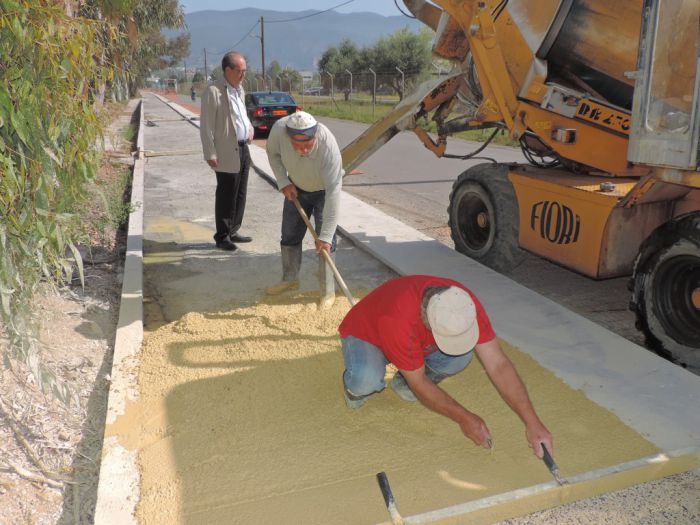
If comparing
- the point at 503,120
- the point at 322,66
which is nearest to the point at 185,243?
the point at 503,120

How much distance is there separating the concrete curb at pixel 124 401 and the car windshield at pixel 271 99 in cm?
1440

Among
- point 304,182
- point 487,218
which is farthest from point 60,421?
point 487,218

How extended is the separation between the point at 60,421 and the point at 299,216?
8.28ft

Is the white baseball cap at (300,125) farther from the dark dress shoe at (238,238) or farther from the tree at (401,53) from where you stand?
the tree at (401,53)

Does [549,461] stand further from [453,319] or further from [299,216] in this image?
[299,216]

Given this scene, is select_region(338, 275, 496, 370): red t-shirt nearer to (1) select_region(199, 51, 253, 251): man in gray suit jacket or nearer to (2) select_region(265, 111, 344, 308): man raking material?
(2) select_region(265, 111, 344, 308): man raking material

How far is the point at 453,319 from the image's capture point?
8.68 ft

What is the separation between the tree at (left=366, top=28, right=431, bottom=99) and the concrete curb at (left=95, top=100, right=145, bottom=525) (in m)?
45.5

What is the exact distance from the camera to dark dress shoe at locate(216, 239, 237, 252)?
666cm

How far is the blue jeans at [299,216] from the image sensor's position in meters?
5.14

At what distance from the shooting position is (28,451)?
10.3 feet

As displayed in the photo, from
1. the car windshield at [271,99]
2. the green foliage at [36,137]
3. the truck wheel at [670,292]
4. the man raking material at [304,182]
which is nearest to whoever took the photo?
the green foliage at [36,137]

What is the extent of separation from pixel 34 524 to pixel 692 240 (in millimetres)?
3853

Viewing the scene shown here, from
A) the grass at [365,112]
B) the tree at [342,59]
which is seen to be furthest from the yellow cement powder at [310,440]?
the tree at [342,59]
